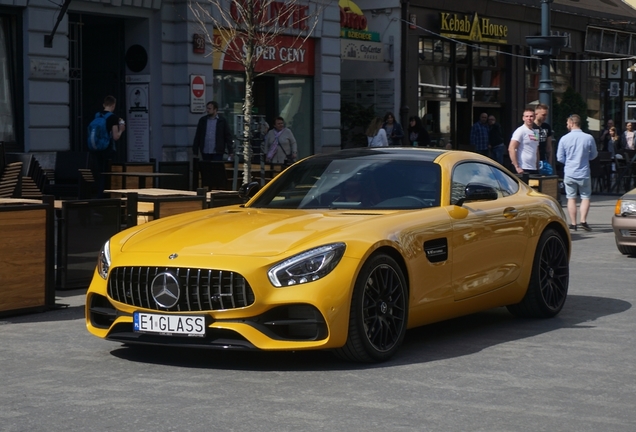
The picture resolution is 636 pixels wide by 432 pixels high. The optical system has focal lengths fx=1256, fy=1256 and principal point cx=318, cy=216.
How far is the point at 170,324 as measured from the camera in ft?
24.9

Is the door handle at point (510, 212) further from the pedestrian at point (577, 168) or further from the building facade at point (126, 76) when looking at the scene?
the building facade at point (126, 76)

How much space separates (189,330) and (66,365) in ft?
3.00

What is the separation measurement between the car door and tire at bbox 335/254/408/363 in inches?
30.1

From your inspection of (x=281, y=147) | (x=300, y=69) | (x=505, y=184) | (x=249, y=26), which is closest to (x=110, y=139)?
(x=249, y=26)

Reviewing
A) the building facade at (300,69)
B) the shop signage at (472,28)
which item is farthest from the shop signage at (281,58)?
the shop signage at (472,28)

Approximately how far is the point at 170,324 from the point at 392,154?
2517 mm

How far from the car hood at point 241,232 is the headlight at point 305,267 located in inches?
4.4

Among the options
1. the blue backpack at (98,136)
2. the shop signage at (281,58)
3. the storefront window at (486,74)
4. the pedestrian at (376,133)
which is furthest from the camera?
the storefront window at (486,74)

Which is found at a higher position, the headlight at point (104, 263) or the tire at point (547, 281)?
the headlight at point (104, 263)

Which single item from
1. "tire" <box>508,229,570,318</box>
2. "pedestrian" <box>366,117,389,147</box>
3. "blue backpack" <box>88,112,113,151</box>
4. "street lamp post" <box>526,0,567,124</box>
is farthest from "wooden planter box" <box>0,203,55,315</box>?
"pedestrian" <box>366,117,389,147</box>

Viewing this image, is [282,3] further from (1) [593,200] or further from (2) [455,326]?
(2) [455,326]

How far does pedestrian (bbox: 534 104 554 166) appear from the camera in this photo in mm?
21172

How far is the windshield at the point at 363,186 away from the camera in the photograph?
882 cm

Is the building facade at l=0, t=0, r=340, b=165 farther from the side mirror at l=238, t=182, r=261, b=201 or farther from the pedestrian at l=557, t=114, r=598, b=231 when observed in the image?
the side mirror at l=238, t=182, r=261, b=201
